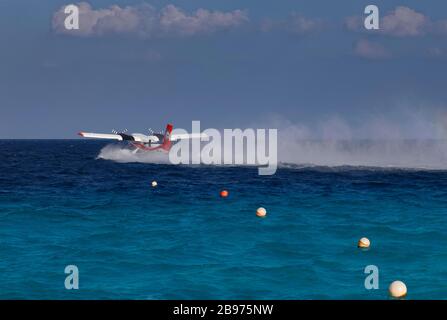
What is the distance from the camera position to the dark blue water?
1969 cm

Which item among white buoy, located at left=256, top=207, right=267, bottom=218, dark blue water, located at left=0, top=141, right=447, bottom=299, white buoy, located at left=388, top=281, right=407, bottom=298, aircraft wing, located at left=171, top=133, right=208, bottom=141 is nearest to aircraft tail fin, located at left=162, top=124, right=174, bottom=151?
aircraft wing, located at left=171, top=133, right=208, bottom=141

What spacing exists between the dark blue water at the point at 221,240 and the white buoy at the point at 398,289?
0.33 m

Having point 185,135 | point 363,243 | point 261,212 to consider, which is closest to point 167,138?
point 185,135

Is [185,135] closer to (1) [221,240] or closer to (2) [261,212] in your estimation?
(2) [261,212]

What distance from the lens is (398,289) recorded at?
18594 mm

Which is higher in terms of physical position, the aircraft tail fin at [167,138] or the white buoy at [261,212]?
the aircraft tail fin at [167,138]

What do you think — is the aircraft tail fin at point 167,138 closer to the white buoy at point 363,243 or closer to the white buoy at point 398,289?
the white buoy at point 363,243

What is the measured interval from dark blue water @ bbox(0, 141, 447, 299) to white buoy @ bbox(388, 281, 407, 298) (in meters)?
0.33

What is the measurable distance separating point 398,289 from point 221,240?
1017 cm

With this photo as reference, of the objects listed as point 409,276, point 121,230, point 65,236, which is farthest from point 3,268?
point 409,276

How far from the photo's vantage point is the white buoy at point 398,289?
60.8 ft

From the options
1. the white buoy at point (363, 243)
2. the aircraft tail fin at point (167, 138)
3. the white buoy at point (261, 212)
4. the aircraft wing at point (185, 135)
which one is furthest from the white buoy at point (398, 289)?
the aircraft wing at point (185, 135)
